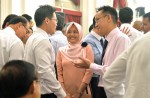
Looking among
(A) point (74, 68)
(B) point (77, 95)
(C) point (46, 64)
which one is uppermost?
(C) point (46, 64)

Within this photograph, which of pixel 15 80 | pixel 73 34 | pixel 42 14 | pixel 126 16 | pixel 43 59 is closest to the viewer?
pixel 15 80

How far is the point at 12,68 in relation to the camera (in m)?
1.43

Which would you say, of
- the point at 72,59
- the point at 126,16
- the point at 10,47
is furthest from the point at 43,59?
the point at 126,16

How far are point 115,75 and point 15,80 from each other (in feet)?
2.31

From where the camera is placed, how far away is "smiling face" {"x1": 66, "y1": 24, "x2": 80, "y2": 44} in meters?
3.26

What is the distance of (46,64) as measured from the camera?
2.71m

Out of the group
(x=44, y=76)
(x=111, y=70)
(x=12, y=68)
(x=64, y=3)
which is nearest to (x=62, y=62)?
(x=44, y=76)

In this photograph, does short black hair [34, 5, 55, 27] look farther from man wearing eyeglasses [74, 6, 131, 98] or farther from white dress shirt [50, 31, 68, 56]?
white dress shirt [50, 31, 68, 56]

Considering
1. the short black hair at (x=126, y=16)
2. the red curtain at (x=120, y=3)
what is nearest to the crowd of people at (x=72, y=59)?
the short black hair at (x=126, y=16)

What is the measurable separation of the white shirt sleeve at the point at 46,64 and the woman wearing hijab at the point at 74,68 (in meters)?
0.40

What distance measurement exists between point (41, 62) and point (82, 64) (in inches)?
13.7

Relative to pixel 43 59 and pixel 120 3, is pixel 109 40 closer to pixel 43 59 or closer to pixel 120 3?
pixel 43 59

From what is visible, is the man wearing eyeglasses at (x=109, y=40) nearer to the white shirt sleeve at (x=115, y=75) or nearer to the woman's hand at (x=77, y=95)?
the woman's hand at (x=77, y=95)

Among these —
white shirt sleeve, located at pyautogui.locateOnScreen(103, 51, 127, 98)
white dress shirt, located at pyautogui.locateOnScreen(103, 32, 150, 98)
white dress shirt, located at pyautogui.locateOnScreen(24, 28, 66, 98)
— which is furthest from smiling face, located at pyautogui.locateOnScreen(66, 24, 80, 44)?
white dress shirt, located at pyautogui.locateOnScreen(103, 32, 150, 98)
